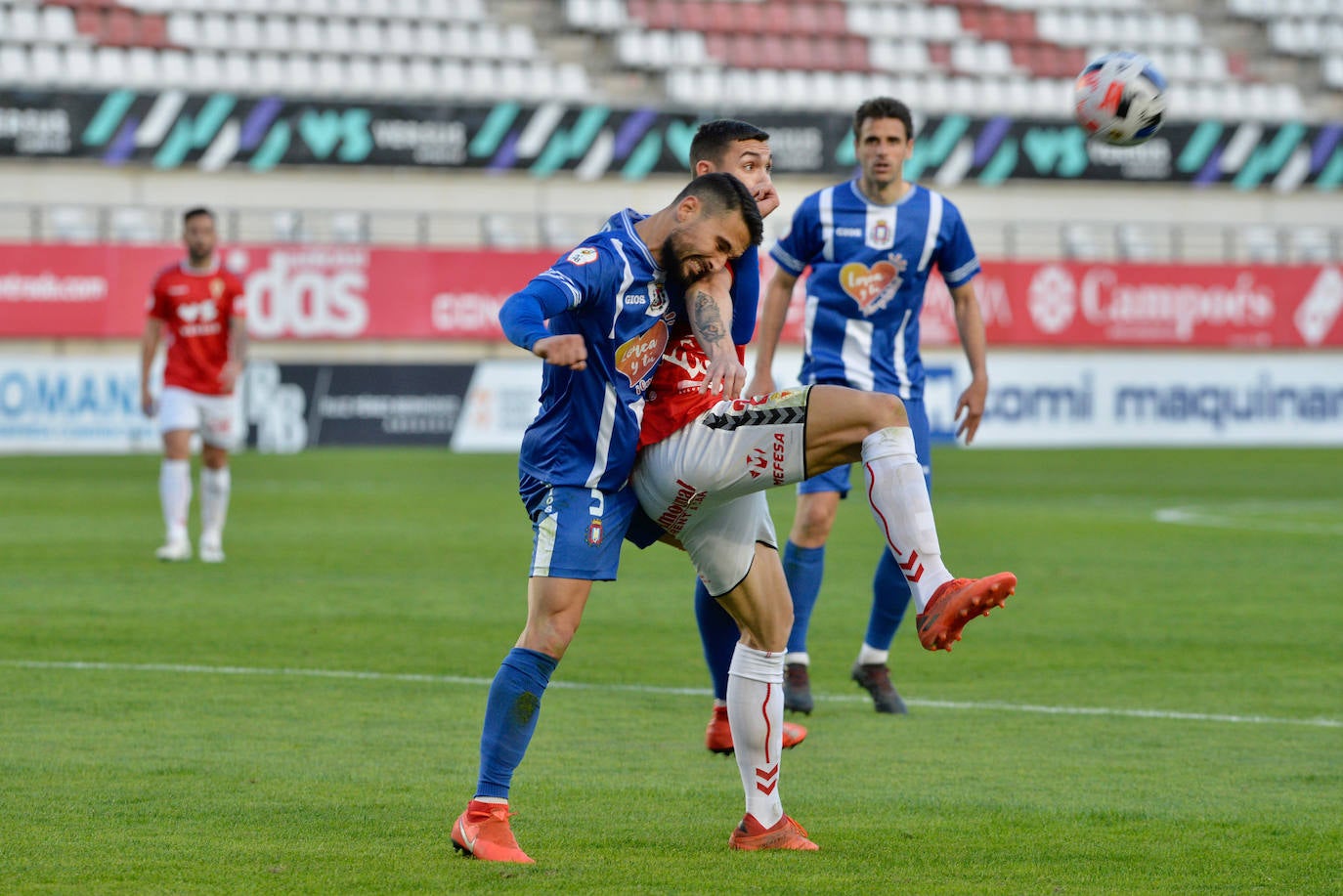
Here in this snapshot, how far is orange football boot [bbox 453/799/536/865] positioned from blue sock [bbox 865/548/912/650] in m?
2.87

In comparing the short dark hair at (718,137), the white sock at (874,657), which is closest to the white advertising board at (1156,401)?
the white sock at (874,657)

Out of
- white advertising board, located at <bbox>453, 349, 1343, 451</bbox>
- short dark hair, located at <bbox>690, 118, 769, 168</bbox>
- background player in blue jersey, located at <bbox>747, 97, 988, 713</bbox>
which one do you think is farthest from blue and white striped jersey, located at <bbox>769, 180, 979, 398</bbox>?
white advertising board, located at <bbox>453, 349, 1343, 451</bbox>

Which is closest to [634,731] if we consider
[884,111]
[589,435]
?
[589,435]

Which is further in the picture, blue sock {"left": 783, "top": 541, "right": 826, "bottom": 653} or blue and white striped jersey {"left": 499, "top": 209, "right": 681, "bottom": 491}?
blue sock {"left": 783, "top": 541, "right": 826, "bottom": 653}

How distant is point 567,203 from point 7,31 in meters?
9.24

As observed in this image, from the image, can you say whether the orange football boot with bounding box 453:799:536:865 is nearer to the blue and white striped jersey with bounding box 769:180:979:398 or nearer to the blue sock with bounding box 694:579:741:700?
the blue sock with bounding box 694:579:741:700

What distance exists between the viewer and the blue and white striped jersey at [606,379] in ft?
15.4

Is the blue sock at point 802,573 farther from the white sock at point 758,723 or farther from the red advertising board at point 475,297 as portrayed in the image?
the red advertising board at point 475,297

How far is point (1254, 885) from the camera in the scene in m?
4.38

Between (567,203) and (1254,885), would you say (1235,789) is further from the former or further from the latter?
(567,203)

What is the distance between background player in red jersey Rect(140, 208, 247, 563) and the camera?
1246cm

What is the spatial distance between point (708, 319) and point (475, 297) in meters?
24.1

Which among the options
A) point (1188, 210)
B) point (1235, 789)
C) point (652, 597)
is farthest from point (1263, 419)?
point (1235, 789)

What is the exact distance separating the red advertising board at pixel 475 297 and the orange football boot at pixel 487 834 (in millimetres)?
23223
